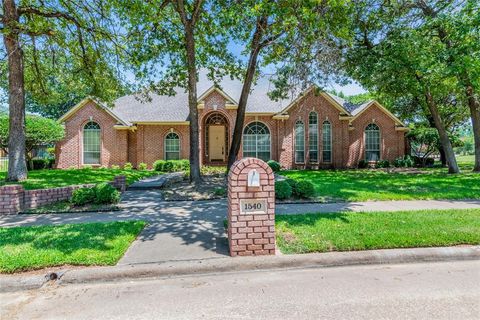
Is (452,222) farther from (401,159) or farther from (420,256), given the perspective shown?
(401,159)

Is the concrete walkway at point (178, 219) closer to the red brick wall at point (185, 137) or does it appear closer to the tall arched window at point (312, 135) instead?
the red brick wall at point (185, 137)

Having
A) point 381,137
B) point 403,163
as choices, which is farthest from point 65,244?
point 403,163

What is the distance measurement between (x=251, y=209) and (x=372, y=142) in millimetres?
20515

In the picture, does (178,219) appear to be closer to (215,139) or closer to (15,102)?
(15,102)

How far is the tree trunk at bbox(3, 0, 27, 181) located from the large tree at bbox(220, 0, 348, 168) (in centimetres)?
800

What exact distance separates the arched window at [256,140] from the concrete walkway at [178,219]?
11275mm

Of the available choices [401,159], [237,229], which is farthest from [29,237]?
[401,159]

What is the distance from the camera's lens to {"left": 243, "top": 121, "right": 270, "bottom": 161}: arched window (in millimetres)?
20750

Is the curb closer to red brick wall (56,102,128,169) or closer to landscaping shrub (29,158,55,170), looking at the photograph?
red brick wall (56,102,128,169)

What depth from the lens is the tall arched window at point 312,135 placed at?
826 inches

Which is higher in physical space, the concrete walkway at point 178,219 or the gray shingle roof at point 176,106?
the gray shingle roof at point 176,106

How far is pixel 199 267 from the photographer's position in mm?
4246

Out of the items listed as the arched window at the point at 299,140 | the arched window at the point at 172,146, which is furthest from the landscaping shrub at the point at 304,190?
the arched window at the point at 172,146

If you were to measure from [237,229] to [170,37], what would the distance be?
428 inches
